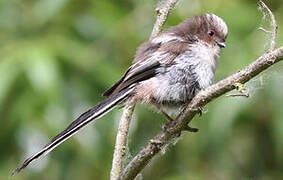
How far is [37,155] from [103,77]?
55.0 inches

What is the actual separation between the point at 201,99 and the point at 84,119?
665 millimetres

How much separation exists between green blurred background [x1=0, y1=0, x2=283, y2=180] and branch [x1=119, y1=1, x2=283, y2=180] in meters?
1.14

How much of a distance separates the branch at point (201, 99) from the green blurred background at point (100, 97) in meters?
1.14

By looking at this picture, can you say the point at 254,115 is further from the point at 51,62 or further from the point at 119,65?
the point at 51,62

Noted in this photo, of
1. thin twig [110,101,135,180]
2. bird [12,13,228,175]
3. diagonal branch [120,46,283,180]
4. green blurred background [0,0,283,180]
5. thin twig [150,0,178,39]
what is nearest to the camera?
diagonal branch [120,46,283,180]

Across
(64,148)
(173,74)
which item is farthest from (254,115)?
(64,148)

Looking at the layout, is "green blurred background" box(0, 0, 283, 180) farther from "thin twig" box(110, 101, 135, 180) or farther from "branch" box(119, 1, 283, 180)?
"branch" box(119, 1, 283, 180)

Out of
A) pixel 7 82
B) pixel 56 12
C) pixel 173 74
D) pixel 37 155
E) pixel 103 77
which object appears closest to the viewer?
pixel 37 155

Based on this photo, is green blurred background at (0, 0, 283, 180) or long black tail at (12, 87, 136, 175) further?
green blurred background at (0, 0, 283, 180)

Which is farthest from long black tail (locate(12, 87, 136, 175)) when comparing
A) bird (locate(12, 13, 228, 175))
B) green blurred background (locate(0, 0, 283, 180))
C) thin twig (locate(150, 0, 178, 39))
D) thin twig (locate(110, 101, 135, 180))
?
green blurred background (locate(0, 0, 283, 180))

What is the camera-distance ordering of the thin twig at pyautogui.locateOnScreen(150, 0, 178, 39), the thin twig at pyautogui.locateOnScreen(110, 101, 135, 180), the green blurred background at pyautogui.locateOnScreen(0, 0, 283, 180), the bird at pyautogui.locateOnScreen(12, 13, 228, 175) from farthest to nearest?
the green blurred background at pyautogui.locateOnScreen(0, 0, 283, 180) < the bird at pyautogui.locateOnScreen(12, 13, 228, 175) < the thin twig at pyautogui.locateOnScreen(150, 0, 178, 39) < the thin twig at pyautogui.locateOnScreen(110, 101, 135, 180)

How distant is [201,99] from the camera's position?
2.17m

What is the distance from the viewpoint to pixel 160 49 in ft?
10.1

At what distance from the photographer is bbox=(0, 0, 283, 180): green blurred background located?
11.5 ft
